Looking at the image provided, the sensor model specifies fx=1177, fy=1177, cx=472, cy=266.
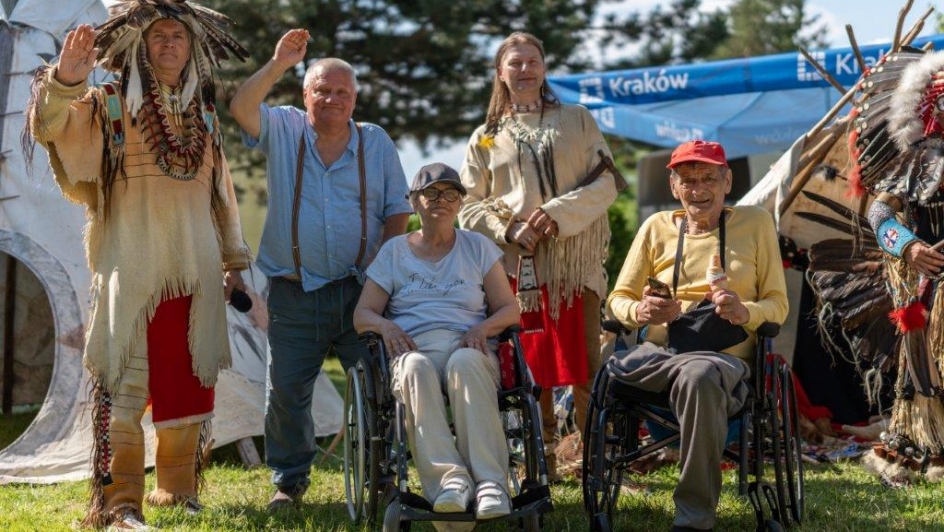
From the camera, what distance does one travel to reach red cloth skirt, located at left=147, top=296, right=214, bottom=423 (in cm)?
455

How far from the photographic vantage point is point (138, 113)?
14.7 ft

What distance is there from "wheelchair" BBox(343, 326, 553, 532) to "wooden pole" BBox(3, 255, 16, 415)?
3.85 metres

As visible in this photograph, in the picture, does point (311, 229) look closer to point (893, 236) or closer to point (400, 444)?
point (400, 444)

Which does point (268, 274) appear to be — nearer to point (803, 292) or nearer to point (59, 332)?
point (59, 332)

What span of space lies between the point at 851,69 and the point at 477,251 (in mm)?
3994

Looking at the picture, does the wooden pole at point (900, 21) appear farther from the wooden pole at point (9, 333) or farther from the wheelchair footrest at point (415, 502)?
the wooden pole at point (9, 333)

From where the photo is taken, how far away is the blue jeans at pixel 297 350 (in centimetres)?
484

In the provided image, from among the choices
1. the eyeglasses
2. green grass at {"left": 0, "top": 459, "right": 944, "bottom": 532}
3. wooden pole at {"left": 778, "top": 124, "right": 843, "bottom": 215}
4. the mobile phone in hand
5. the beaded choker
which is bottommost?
green grass at {"left": 0, "top": 459, "right": 944, "bottom": 532}

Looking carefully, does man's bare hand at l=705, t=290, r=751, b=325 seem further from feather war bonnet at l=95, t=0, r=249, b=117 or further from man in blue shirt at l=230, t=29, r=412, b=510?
feather war bonnet at l=95, t=0, r=249, b=117

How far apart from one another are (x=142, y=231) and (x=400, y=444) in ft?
4.46

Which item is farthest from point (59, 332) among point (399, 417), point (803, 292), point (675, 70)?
point (675, 70)

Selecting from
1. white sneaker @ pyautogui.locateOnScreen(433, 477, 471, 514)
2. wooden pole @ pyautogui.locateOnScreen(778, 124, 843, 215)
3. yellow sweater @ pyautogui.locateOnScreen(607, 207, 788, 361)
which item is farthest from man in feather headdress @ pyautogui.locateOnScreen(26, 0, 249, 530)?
wooden pole @ pyautogui.locateOnScreen(778, 124, 843, 215)

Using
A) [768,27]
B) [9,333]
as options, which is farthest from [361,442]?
[768,27]

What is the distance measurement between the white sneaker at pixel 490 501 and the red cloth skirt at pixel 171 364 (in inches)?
53.5
